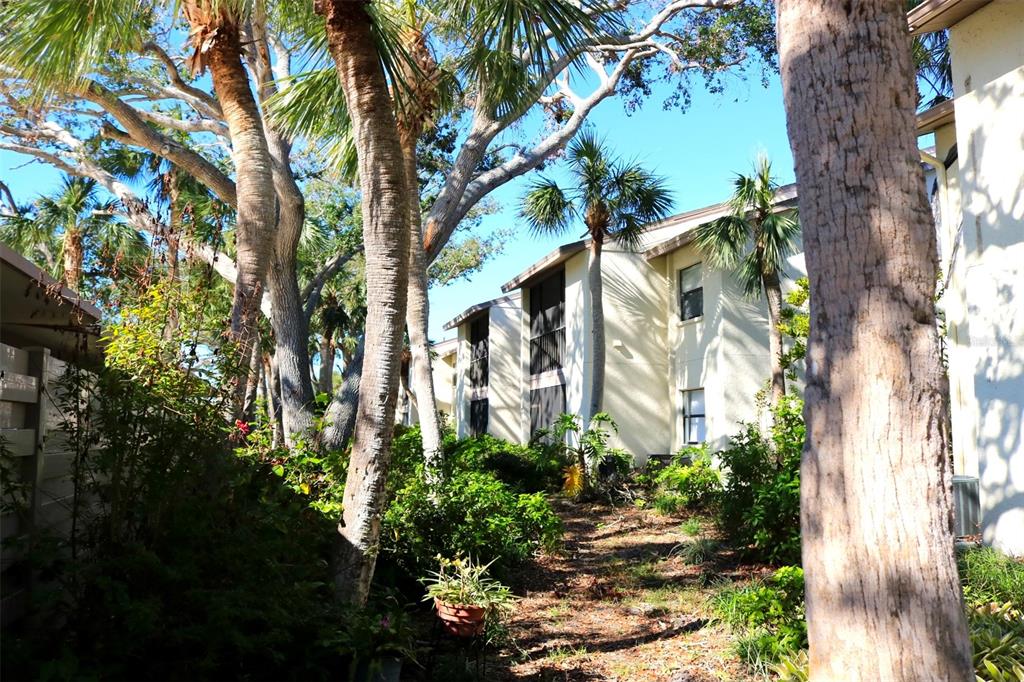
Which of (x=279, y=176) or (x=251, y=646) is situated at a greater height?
(x=279, y=176)

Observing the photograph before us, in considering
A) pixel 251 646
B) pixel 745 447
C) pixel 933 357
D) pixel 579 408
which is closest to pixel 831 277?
pixel 933 357

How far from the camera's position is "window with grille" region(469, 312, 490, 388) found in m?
31.1

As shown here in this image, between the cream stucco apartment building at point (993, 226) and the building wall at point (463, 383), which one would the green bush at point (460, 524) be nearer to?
the cream stucco apartment building at point (993, 226)

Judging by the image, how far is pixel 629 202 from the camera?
18547 mm

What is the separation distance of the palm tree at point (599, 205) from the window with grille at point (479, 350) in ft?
37.6

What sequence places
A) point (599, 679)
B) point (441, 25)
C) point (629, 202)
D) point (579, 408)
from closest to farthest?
point (599, 679) → point (441, 25) → point (629, 202) → point (579, 408)

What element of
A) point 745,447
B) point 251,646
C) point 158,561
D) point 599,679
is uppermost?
point 745,447

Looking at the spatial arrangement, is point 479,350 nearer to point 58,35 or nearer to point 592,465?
point 592,465

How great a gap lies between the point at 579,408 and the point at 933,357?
18.7 metres

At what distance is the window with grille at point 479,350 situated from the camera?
Result: 31.1 meters

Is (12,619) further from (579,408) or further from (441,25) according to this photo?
(579,408)

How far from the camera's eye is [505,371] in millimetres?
29000

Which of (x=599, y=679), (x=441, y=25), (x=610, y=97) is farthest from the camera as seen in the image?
(x=610, y=97)

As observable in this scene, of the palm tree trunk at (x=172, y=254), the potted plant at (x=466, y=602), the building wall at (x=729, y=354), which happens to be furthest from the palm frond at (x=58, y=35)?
the building wall at (x=729, y=354)
